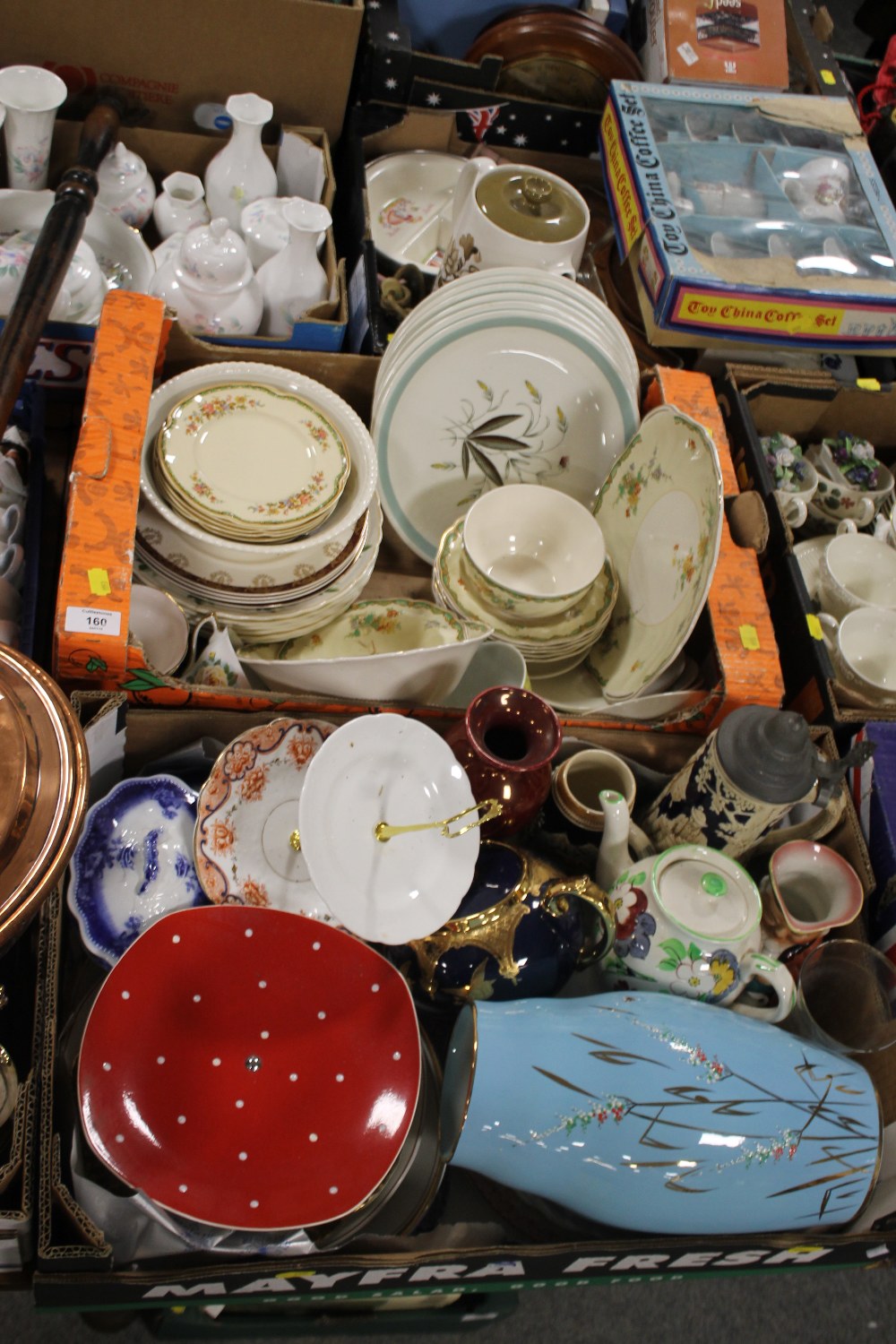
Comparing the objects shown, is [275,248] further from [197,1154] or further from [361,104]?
[197,1154]

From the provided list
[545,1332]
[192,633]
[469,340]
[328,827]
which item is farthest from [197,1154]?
[469,340]

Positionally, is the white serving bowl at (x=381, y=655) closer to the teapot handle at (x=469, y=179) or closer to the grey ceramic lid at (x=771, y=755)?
the grey ceramic lid at (x=771, y=755)

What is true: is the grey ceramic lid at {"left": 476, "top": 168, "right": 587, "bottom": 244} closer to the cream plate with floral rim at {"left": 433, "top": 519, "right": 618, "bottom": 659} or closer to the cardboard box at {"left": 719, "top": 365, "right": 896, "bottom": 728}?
the cardboard box at {"left": 719, "top": 365, "right": 896, "bottom": 728}

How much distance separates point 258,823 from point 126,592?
0.23 m

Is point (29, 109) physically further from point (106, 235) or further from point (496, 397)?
point (496, 397)

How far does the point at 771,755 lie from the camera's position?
84 centimetres

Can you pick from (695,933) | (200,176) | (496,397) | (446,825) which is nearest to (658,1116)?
(695,933)

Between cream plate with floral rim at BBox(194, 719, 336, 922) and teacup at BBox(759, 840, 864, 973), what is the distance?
0.39 m

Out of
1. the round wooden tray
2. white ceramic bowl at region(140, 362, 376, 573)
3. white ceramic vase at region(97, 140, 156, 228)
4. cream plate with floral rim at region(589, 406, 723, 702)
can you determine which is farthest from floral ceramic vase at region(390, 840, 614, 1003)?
the round wooden tray

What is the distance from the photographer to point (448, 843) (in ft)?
2.71

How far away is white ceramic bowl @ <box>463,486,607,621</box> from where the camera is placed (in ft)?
3.67

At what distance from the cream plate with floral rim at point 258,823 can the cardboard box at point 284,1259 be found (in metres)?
0.04

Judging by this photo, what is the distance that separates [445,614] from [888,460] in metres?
0.83

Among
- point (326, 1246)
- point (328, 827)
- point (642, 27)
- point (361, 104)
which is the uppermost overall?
point (642, 27)
